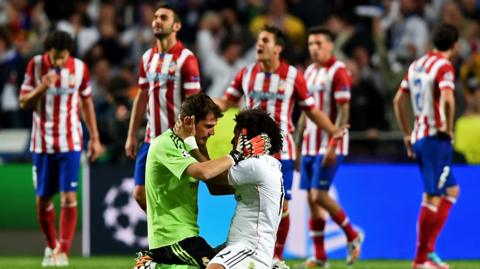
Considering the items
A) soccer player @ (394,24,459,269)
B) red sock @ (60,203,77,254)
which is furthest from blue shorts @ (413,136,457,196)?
red sock @ (60,203,77,254)

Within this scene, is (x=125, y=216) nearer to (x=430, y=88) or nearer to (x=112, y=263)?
(x=112, y=263)

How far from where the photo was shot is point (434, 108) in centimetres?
1278

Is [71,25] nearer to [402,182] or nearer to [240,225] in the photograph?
[402,182]

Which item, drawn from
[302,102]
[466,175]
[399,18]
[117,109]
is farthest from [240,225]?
[399,18]

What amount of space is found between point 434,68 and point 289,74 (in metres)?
1.51

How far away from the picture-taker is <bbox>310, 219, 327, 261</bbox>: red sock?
1359cm

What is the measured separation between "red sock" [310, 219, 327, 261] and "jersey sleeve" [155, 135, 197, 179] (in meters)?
4.73

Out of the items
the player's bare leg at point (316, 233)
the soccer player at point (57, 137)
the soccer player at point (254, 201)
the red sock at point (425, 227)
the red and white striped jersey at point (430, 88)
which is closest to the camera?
the soccer player at point (254, 201)

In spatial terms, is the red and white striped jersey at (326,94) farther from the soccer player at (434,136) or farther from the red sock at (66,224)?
the red sock at (66,224)

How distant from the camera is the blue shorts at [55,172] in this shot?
43.0 feet


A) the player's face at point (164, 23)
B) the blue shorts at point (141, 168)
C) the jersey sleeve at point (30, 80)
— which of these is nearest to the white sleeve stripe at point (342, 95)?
the player's face at point (164, 23)

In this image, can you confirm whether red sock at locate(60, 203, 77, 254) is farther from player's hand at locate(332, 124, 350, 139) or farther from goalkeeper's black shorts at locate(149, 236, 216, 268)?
goalkeeper's black shorts at locate(149, 236, 216, 268)

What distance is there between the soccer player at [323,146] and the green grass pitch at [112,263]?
35cm

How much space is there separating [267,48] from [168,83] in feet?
3.53
